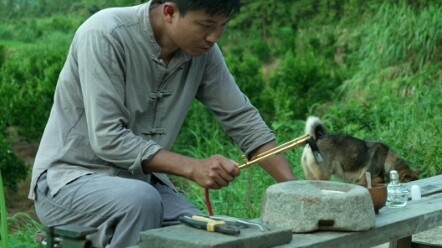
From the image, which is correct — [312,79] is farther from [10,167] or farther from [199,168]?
[199,168]

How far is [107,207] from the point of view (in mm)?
3479

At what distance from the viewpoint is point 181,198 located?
3973 mm

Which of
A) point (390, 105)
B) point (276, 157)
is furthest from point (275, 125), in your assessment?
point (276, 157)

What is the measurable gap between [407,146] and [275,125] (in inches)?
64.2

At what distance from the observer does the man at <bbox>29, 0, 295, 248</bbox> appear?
3461 millimetres

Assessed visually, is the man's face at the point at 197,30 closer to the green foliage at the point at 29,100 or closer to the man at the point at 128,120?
the man at the point at 128,120

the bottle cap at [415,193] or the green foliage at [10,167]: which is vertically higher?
the bottle cap at [415,193]

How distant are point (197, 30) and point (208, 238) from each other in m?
0.97

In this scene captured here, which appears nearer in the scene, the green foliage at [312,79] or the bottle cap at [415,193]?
the bottle cap at [415,193]

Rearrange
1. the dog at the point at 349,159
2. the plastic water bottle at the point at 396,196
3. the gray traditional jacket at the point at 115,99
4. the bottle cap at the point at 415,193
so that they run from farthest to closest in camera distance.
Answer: the dog at the point at 349,159, the bottle cap at the point at 415,193, the plastic water bottle at the point at 396,196, the gray traditional jacket at the point at 115,99

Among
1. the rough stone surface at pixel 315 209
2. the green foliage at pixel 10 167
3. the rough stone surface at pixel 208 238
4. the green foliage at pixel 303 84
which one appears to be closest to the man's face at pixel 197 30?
the rough stone surface at pixel 315 209

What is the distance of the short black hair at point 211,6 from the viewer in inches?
139

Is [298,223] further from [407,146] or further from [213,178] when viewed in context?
[407,146]

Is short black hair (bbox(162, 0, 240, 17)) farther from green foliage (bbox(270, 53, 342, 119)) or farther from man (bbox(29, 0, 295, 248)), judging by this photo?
green foliage (bbox(270, 53, 342, 119))
